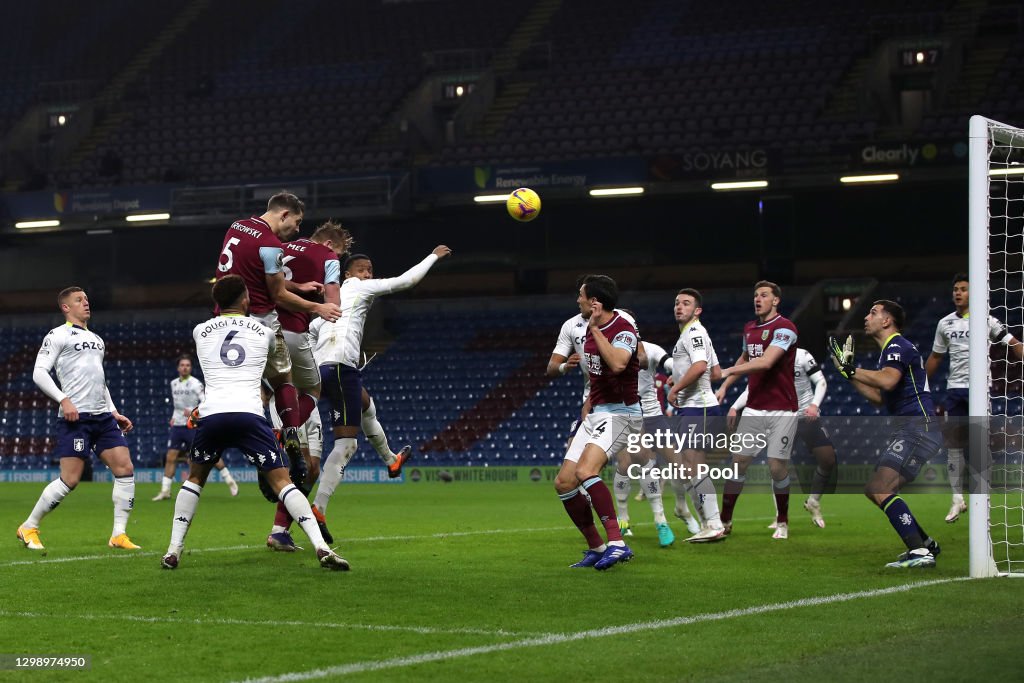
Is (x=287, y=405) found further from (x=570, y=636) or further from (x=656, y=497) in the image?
(x=570, y=636)

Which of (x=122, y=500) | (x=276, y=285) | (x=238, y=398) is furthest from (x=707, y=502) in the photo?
(x=122, y=500)

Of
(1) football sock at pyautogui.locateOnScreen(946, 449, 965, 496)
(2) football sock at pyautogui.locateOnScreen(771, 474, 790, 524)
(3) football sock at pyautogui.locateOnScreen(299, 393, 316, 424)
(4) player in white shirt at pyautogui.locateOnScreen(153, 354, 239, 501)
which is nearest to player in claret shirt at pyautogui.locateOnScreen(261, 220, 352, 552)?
(3) football sock at pyautogui.locateOnScreen(299, 393, 316, 424)

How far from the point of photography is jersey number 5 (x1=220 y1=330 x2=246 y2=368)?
9.16m

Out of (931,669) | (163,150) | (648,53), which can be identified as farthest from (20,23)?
(931,669)

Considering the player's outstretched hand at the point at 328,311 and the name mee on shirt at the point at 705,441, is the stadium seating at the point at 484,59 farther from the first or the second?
the player's outstretched hand at the point at 328,311

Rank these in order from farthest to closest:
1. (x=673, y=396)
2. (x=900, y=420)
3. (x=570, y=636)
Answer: (x=673, y=396)
(x=900, y=420)
(x=570, y=636)

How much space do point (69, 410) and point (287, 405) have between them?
2433 millimetres

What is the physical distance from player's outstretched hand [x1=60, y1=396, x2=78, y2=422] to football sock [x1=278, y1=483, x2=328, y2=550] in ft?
10.6

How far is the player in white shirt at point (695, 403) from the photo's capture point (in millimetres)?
12180

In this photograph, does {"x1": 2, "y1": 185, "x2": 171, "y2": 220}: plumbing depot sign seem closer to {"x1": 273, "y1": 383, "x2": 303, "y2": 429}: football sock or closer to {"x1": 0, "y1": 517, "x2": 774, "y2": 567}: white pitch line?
{"x1": 0, "y1": 517, "x2": 774, "y2": 567}: white pitch line

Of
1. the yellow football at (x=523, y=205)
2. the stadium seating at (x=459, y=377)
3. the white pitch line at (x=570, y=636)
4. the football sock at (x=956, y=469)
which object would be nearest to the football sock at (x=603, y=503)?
the white pitch line at (x=570, y=636)

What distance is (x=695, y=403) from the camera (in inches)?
542

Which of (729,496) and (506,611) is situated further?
(729,496)

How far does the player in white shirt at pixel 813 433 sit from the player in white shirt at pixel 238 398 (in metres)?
5.51
